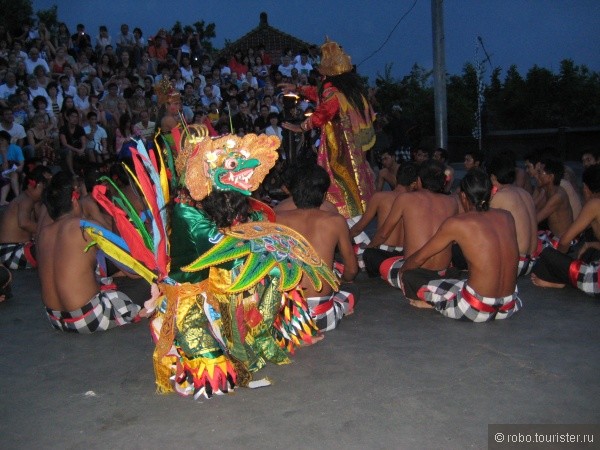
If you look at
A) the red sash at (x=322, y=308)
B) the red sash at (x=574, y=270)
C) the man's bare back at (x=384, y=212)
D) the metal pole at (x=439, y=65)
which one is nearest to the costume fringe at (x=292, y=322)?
the red sash at (x=322, y=308)

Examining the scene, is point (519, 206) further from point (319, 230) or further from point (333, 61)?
point (333, 61)

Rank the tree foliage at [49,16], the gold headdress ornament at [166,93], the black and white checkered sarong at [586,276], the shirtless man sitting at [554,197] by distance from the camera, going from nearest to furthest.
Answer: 1. the black and white checkered sarong at [586,276]
2. the shirtless man sitting at [554,197]
3. the gold headdress ornament at [166,93]
4. the tree foliage at [49,16]

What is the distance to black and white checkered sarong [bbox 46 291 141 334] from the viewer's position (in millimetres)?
4406

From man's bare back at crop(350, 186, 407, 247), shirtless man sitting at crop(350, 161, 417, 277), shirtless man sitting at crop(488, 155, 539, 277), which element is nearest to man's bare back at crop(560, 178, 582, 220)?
shirtless man sitting at crop(488, 155, 539, 277)

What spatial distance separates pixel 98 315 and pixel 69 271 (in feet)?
1.18

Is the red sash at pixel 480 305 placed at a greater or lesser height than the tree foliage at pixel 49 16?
lesser

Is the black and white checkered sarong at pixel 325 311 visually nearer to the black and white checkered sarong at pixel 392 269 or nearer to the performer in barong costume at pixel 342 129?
the black and white checkered sarong at pixel 392 269

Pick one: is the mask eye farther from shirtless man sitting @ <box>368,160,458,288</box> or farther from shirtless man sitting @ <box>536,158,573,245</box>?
shirtless man sitting @ <box>536,158,573,245</box>

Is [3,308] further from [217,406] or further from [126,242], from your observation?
[217,406]

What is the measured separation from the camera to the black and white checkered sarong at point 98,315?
14.5ft

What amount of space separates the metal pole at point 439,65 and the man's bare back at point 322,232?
22.9 feet

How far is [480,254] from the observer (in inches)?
165

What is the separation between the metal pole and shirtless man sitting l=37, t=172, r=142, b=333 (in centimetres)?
751

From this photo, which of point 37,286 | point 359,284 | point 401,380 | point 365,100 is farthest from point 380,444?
point 365,100
